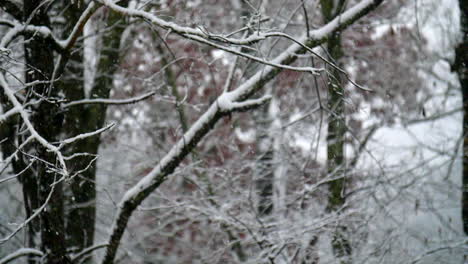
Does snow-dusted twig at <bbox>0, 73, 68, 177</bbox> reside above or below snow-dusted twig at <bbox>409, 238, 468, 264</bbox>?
above

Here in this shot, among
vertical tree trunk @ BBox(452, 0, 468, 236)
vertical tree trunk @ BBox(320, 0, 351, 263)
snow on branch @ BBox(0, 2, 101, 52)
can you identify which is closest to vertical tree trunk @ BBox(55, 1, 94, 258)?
snow on branch @ BBox(0, 2, 101, 52)

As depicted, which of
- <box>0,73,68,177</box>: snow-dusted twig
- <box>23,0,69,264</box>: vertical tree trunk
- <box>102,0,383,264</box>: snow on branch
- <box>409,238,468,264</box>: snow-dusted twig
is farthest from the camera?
<box>409,238,468,264</box>: snow-dusted twig

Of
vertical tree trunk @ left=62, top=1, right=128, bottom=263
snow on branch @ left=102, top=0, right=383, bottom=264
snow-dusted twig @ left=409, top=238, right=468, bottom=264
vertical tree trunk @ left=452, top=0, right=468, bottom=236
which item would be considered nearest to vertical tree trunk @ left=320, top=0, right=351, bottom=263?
snow on branch @ left=102, top=0, right=383, bottom=264

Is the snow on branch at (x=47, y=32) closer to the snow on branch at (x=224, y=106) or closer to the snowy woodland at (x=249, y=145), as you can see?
the snowy woodland at (x=249, y=145)

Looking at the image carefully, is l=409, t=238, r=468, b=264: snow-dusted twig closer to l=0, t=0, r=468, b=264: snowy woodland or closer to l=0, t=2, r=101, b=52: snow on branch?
l=0, t=0, r=468, b=264: snowy woodland

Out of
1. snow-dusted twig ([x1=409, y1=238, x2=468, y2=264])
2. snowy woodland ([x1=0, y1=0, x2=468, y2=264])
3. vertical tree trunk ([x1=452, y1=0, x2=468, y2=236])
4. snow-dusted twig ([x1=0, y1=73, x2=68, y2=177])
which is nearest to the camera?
snow-dusted twig ([x1=0, y1=73, x2=68, y2=177])

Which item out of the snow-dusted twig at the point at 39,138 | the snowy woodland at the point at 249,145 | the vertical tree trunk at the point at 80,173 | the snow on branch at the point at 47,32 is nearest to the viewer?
the snow-dusted twig at the point at 39,138

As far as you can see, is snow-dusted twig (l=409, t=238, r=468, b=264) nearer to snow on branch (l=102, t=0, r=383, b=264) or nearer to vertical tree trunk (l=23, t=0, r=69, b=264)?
snow on branch (l=102, t=0, r=383, b=264)

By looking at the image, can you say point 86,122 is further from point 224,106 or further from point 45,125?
point 224,106

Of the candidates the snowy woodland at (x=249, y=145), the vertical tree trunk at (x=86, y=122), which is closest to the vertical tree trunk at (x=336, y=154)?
the snowy woodland at (x=249, y=145)

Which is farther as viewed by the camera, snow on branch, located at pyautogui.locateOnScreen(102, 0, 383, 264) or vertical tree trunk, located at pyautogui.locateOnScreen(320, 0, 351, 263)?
vertical tree trunk, located at pyautogui.locateOnScreen(320, 0, 351, 263)

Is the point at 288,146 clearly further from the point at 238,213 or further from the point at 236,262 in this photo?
the point at 236,262

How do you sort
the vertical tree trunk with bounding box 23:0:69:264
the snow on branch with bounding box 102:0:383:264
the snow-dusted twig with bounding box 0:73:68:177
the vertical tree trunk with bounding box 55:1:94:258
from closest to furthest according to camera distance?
the snow-dusted twig with bounding box 0:73:68:177 < the vertical tree trunk with bounding box 23:0:69:264 < the snow on branch with bounding box 102:0:383:264 < the vertical tree trunk with bounding box 55:1:94:258

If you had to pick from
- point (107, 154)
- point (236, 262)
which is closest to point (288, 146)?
Answer: point (236, 262)
